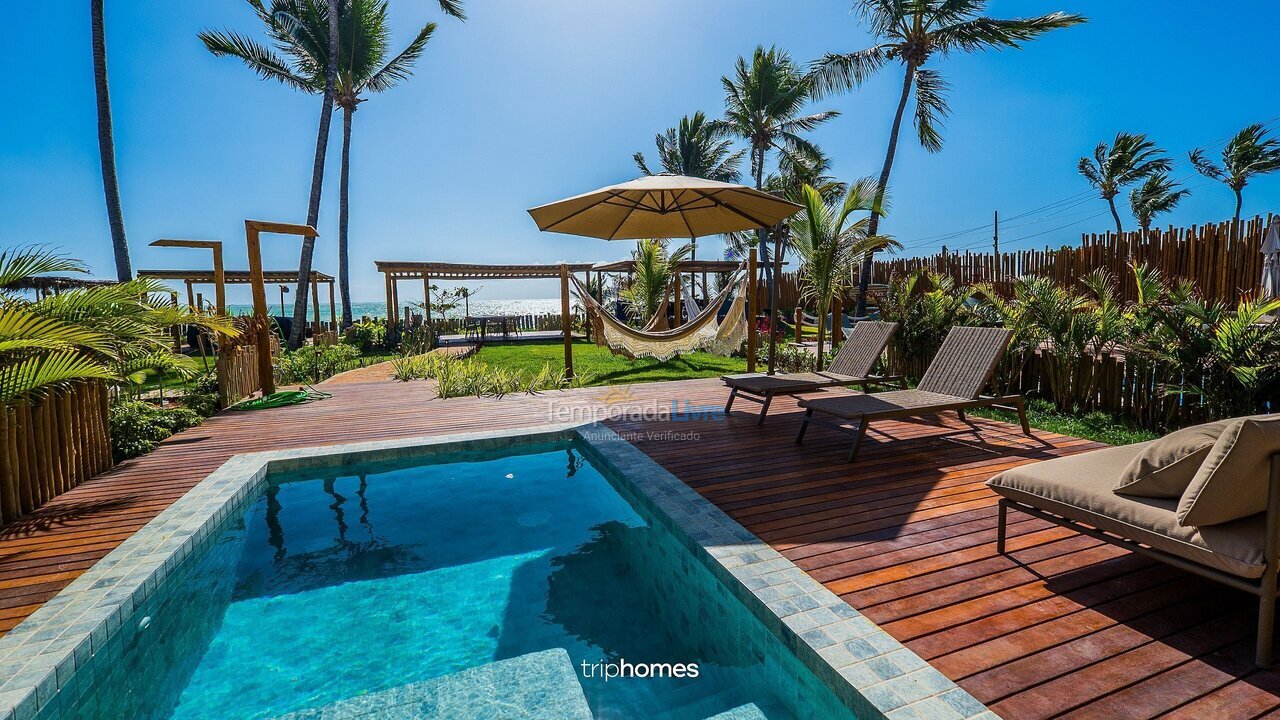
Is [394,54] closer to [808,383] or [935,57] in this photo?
[935,57]

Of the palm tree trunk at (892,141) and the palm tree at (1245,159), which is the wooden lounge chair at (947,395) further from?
the palm tree at (1245,159)

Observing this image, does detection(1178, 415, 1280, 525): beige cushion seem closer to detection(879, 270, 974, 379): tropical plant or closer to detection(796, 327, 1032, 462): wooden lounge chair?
detection(796, 327, 1032, 462): wooden lounge chair

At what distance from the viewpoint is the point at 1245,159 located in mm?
20141

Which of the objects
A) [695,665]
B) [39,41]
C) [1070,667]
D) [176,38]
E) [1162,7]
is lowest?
[695,665]

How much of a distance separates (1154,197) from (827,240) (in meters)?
26.1

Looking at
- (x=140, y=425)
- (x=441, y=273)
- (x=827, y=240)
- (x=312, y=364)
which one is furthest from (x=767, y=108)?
(x=140, y=425)

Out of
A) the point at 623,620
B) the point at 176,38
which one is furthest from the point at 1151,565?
the point at 176,38

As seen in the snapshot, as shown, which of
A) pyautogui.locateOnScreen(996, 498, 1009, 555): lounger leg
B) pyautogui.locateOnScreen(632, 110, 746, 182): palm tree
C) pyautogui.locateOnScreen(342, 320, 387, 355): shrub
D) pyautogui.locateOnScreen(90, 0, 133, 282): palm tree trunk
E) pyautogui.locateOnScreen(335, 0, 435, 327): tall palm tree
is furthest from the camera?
pyautogui.locateOnScreen(632, 110, 746, 182): palm tree

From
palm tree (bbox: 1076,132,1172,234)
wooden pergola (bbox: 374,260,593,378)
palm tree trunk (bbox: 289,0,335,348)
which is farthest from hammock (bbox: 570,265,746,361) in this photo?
palm tree (bbox: 1076,132,1172,234)

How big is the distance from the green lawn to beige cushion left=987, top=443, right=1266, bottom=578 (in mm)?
5642

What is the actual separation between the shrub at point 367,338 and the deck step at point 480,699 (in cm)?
1223

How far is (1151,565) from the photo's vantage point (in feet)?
6.86

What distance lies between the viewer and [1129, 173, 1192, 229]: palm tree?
2327cm

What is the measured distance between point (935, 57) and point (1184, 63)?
6226mm
